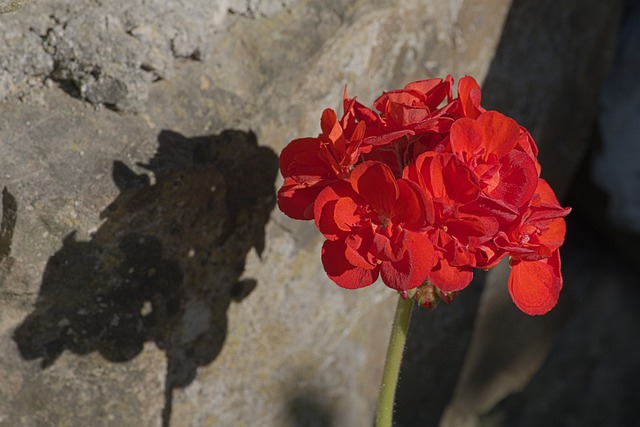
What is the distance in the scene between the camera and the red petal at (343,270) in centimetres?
106

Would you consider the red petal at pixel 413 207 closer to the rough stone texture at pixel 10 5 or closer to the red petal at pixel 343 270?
the red petal at pixel 343 270

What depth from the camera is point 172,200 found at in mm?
1384

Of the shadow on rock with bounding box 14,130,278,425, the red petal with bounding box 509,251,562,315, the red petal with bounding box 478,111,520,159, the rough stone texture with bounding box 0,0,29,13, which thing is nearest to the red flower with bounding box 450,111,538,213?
the red petal with bounding box 478,111,520,159

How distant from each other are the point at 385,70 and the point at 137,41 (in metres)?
0.50

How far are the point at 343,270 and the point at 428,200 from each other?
152 millimetres

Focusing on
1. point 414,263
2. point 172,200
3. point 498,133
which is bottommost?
point 172,200

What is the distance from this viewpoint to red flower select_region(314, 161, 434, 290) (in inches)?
39.3

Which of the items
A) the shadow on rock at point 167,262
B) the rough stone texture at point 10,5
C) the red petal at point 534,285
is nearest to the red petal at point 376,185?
the red petal at point 534,285

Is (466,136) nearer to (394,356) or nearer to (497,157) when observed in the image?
(497,157)

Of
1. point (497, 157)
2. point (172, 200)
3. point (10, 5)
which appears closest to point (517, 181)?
point (497, 157)

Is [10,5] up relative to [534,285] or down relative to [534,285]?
up

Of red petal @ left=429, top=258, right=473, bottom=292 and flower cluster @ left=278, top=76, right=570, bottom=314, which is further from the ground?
flower cluster @ left=278, top=76, right=570, bottom=314

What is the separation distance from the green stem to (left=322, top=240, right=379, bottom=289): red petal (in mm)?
110

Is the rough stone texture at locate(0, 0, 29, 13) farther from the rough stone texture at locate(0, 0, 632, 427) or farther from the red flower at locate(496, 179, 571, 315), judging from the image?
the red flower at locate(496, 179, 571, 315)
